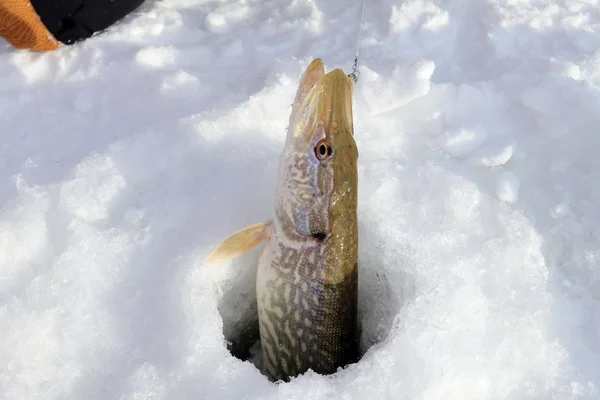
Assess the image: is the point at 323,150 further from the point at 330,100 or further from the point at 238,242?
the point at 238,242

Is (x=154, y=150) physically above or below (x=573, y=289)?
above

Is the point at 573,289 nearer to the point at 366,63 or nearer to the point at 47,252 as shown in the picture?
the point at 366,63

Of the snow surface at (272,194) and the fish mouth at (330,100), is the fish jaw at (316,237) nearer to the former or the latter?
the fish mouth at (330,100)

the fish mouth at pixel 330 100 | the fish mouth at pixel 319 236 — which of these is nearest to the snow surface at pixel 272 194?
the fish mouth at pixel 319 236

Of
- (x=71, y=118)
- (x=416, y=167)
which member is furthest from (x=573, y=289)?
(x=71, y=118)

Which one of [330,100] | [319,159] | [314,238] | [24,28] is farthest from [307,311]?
[24,28]

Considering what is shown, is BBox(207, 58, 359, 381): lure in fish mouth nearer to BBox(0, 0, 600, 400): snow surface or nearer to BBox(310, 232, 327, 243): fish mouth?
BBox(310, 232, 327, 243): fish mouth

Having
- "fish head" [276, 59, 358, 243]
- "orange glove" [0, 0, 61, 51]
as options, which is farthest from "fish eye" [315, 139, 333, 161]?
"orange glove" [0, 0, 61, 51]
